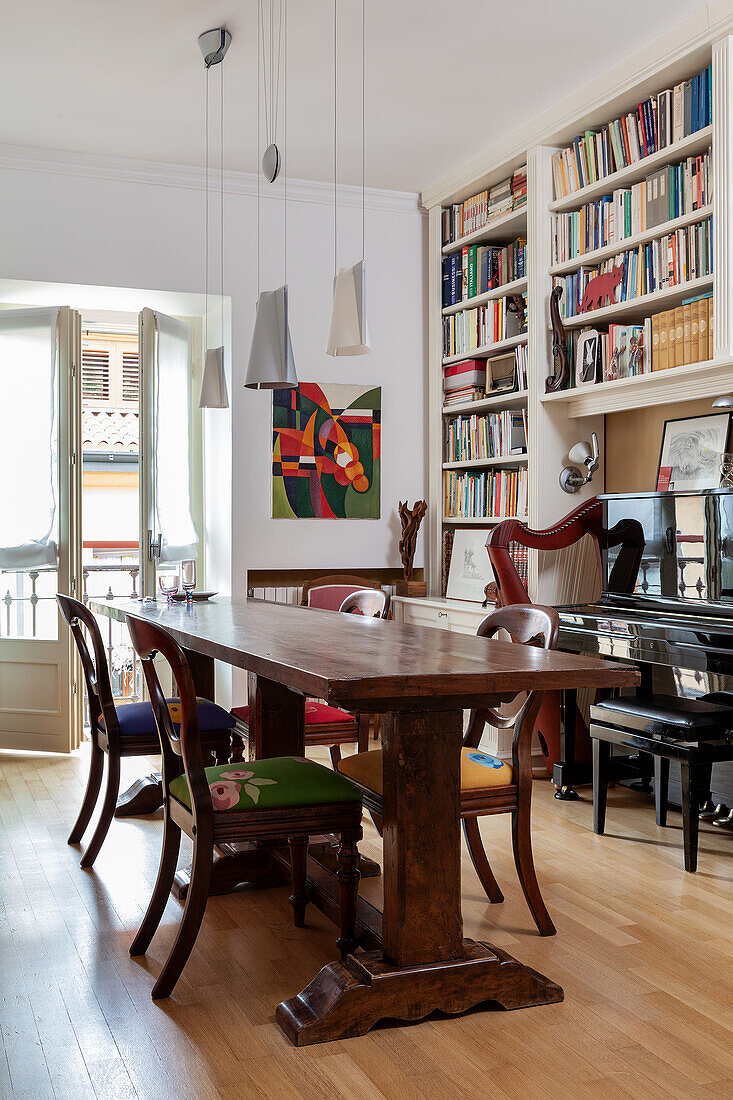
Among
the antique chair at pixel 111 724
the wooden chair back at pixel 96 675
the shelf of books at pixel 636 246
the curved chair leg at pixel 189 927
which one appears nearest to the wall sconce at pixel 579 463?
the shelf of books at pixel 636 246

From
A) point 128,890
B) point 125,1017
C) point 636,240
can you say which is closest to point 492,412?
point 636,240

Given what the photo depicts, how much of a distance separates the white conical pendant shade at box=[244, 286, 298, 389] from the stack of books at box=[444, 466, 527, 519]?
6.07 feet

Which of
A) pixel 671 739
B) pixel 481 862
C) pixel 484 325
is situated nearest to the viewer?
pixel 481 862

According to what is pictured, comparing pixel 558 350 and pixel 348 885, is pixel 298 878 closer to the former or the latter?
pixel 348 885

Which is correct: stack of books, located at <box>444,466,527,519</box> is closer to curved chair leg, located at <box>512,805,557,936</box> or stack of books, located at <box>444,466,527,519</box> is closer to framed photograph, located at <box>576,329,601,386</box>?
framed photograph, located at <box>576,329,601,386</box>

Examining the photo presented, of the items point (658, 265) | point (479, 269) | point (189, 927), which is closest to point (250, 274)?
point (479, 269)

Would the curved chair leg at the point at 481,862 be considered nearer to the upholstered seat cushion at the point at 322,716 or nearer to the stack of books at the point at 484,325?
the upholstered seat cushion at the point at 322,716

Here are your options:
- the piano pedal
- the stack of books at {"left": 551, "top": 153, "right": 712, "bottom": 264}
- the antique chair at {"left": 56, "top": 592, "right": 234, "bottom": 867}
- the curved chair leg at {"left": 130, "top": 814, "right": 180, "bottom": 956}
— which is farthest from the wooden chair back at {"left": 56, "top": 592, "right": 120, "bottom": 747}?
the stack of books at {"left": 551, "top": 153, "right": 712, "bottom": 264}

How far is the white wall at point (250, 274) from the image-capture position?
16.2 ft

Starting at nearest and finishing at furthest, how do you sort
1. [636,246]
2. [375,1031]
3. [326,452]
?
[375,1031], [636,246], [326,452]

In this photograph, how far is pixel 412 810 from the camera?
2.12 metres

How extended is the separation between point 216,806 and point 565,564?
280 centimetres

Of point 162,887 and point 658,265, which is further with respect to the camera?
point 658,265

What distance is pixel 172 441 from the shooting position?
535 cm
